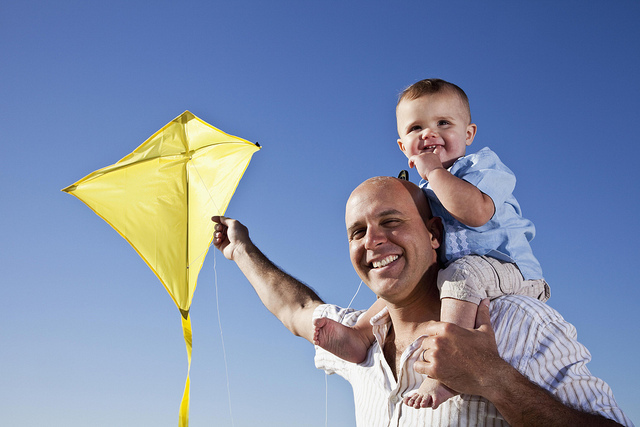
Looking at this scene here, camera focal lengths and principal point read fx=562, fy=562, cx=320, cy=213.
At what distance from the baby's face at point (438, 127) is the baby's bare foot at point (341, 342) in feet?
3.74

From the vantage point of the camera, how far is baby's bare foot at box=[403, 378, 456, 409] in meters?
2.57

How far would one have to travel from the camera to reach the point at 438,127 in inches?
131

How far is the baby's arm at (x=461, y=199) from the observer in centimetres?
286

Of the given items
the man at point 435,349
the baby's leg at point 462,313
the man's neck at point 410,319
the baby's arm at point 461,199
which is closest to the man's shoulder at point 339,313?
the man at point 435,349

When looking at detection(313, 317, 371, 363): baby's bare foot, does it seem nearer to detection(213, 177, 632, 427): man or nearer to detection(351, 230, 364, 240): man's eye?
detection(213, 177, 632, 427): man

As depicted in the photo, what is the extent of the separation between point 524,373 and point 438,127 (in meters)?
1.45

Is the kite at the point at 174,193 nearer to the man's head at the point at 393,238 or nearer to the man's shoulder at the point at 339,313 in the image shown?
the man's shoulder at the point at 339,313

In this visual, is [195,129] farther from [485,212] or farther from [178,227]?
[485,212]

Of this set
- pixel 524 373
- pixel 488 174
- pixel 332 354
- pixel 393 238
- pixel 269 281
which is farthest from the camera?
pixel 269 281

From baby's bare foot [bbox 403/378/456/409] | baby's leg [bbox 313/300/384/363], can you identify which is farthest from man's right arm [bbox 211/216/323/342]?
baby's bare foot [bbox 403/378/456/409]

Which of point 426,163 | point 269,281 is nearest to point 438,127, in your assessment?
point 426,163

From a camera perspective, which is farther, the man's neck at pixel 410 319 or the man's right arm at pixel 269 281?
the man's right arm at pixel 269 281

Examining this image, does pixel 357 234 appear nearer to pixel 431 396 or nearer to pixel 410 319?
pixel 410 319

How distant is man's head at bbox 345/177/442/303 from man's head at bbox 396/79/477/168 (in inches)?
10.2
